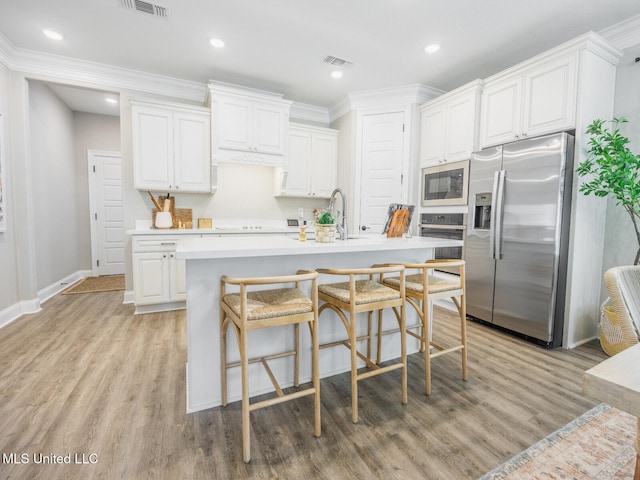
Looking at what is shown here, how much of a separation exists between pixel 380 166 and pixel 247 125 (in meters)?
1.90

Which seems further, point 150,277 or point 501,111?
point 150,277

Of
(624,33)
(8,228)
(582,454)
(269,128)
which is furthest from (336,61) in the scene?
(8,228)

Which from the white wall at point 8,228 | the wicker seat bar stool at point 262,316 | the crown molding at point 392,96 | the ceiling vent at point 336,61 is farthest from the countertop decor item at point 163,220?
the crown molding at point 392,96

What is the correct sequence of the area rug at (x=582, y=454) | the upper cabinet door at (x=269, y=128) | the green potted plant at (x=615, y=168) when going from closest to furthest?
the area rug at (x=582, y=454) < the green potted plant at (x=615, y=168) < the upper cabinet door at (x=269, y=128)

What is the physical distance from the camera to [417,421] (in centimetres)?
174

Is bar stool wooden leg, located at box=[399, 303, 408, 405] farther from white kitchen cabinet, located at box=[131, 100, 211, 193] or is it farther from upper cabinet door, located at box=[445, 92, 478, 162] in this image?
white kitchen cabinet, located at box=[131, 100, 211, 193]

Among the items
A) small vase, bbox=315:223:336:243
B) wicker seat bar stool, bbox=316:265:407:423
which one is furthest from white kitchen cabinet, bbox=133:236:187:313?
wicker seat bar stool, bbox=316:265:407:423

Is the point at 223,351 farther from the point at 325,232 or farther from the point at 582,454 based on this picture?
the point at 582,454

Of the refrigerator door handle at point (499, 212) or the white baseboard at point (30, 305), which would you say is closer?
the refrigerator door handle at point (499, 212)

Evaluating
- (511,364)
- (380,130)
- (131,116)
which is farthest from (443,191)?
(131,116)

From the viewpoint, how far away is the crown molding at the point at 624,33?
2.67 meters

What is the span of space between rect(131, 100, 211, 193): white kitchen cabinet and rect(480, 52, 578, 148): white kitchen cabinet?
3357 millimetres

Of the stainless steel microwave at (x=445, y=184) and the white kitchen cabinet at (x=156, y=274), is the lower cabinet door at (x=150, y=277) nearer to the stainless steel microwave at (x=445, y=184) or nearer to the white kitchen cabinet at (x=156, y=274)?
the white kitchen cabinet at (x=156, y=274)

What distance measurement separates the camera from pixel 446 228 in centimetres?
376
